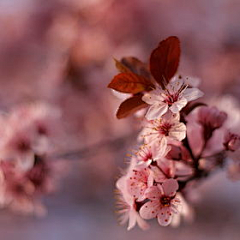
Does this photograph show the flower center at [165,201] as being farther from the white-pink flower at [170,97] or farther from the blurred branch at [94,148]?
the blurred branch at [94,148]

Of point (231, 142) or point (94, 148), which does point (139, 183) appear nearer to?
point (231, 142)

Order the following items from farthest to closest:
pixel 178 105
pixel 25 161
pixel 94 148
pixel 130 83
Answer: pixel 94 148 < pixel 25 161 < pixel 130 83 < pixel 178 105

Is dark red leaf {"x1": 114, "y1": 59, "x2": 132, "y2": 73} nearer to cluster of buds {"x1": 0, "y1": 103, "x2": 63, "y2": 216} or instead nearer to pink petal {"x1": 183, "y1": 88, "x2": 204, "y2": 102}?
pink petal {"x1": 183, "y1": 88, "x2": 204, "y2": 102}

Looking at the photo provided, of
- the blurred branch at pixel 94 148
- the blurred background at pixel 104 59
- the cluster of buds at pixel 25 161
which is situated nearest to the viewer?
the cluster of buds at pixel 25 161

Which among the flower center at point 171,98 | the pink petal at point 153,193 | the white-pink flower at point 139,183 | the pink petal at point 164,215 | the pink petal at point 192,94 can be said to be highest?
the flower center at point 171,98

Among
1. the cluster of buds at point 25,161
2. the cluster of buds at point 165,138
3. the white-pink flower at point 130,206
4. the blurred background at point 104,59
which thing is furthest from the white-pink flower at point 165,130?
the blurred background at point 104,59

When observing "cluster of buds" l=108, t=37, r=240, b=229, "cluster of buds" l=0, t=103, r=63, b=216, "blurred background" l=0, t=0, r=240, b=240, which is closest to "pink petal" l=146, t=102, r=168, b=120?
"cluster of buds" l=108, t=37, r=240, b=229

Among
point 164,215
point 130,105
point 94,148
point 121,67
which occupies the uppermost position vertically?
point 94,148

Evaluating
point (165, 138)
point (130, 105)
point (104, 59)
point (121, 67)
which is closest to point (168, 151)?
point (165, 138)
